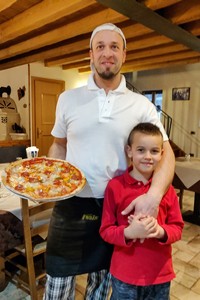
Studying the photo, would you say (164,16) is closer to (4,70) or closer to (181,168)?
(181,168)

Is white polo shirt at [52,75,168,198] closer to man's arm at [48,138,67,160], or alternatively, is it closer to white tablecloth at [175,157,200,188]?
man's arm at [48,138,67,160]

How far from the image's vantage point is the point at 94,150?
1.11 m

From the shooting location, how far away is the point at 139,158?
3.49ft

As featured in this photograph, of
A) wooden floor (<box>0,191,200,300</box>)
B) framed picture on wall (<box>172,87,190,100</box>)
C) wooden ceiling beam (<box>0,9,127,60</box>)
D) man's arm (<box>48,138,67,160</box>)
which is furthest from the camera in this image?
framed picture on wall (<box>172,87,190,100</box>)

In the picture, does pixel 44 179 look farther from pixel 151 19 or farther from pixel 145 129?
pixel 151 19

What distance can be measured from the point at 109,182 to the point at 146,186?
0.54 feet

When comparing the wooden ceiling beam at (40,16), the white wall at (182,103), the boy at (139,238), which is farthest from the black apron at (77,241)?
the white wall at (182,103)

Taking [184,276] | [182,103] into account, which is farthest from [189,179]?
[182,103]

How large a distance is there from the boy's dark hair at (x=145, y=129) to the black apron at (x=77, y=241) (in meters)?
0.33

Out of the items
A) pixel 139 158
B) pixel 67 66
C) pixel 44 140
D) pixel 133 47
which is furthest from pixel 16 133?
pixel 139 158

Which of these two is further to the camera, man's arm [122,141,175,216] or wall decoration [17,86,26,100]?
wall decoration [17,86,26,100]

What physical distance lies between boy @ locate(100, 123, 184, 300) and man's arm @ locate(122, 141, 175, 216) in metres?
0.03

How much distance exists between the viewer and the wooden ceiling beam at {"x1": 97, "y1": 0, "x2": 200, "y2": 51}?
7.66 ft

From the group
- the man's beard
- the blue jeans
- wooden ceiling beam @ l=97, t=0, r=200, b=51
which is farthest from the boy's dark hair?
wooden ceiling beam @ l=97, t=0, r=200, b=51
